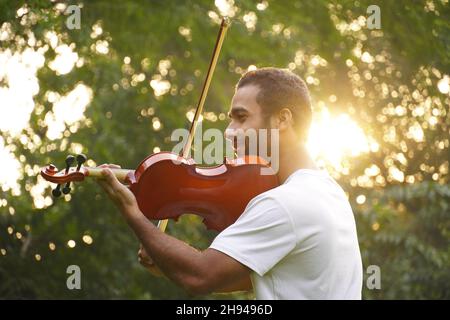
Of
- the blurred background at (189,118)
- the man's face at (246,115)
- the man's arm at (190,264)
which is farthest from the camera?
the blurred background at (189,118)

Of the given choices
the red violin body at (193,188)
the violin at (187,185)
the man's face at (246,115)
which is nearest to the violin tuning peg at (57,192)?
the violin at (187,185)

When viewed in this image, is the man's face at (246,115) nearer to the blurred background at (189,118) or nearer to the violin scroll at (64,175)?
the violin scroll at (64,175)

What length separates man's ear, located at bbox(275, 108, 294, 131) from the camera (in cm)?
279

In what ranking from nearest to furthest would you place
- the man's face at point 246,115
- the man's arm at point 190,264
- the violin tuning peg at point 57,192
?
the man's arm at point 190,264, the man's face at point 246,115, the violin tuning peg at point 57,192

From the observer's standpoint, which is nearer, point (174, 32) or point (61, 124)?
point (61, 124)

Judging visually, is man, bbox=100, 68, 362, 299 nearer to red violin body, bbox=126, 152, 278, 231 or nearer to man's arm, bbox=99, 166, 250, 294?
man's arm, bbox=99, 166, 250, 294

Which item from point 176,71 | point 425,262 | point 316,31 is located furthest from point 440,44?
point 176,71

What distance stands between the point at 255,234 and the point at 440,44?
291cm

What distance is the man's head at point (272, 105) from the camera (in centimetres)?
279

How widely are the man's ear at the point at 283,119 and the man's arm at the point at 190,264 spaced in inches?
22.3

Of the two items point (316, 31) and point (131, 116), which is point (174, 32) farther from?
point (316, 31)

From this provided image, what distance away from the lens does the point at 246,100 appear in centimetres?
282

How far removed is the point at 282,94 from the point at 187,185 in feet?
1.72

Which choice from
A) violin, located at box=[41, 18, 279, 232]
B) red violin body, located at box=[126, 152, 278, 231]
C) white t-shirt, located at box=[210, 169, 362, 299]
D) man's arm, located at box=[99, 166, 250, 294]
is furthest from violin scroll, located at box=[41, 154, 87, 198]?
white t-shirt, located at box=[210, 169, 362, 299]
